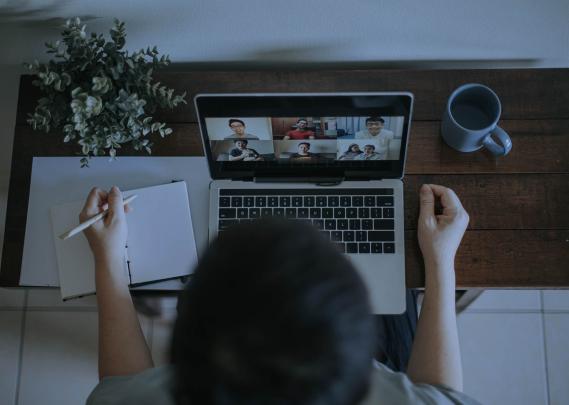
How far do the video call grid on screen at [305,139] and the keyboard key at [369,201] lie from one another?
3.1 inches

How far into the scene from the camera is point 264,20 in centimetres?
107

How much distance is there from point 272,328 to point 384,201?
59 cm

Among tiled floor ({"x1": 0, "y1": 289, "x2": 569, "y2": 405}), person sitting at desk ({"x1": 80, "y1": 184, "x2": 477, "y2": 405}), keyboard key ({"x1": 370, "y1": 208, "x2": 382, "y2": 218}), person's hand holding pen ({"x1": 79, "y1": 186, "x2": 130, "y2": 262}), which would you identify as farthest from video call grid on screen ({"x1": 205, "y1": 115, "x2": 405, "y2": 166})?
tiled floor ({"x1": 0, "y1": 289, "x2": 569, "y2": 405})

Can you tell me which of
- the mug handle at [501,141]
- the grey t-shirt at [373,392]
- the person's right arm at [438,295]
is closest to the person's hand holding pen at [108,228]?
the grey t-shirt at [373,392]

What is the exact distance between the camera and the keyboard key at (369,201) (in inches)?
39.3

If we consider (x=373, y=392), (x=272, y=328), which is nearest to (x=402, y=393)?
(x=373, y=392)

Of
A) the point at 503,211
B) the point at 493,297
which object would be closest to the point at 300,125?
the point at 503,211

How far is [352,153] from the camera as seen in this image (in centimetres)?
95

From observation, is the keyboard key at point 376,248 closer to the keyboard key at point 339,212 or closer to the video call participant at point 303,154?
the keyboard key at point 339,212

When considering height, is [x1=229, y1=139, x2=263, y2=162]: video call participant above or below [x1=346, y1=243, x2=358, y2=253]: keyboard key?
above

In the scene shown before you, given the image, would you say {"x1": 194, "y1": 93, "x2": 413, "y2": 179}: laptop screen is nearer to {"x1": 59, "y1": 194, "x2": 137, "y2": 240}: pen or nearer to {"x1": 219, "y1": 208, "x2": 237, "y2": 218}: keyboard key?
{"x1": 219, "y1": 208, "x2": 237, "y2": 218}: keyboard key

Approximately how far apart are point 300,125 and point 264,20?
0.31 meters

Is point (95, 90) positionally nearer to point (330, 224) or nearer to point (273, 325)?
point (330, 224)

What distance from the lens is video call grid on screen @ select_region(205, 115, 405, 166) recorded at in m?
0.88
